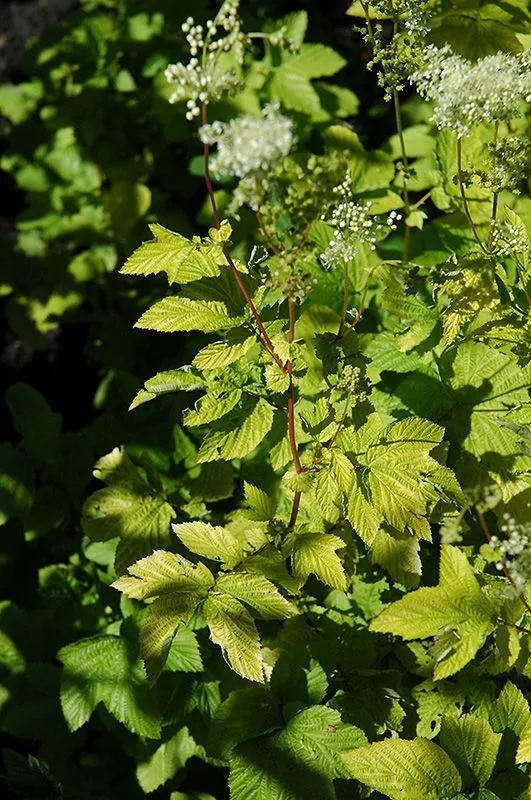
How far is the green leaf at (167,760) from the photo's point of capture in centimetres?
204

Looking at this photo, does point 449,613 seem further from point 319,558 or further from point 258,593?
point 258,593

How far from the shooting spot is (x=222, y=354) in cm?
155

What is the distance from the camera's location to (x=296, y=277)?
1336mm

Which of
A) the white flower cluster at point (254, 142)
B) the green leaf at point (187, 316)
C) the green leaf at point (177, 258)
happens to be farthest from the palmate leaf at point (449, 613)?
the white flower cluster at point (254, 142)

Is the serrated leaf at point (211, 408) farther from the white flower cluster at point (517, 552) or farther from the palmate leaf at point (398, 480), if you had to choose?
the white flower cluster at point (517, 552)

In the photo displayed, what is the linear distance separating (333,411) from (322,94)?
5.33ft

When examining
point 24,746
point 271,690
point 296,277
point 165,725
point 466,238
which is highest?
point 296,277

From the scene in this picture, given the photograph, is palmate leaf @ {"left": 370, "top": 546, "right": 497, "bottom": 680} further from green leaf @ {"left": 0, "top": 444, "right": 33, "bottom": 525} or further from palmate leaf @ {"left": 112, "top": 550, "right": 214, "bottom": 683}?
green leaf @ {"left": 0, "top": 444, "right": 33, "bottom": 525}

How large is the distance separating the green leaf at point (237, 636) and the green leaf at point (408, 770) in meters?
0.28

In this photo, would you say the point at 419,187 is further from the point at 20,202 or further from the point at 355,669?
the point at 20,202

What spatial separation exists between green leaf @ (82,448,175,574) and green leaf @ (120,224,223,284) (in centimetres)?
60

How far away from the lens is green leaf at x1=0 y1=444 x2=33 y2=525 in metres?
2.32

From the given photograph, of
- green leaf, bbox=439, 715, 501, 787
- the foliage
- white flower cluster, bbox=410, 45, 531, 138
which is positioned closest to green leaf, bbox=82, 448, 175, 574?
the foliage

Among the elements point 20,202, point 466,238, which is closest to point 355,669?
point 466,238
